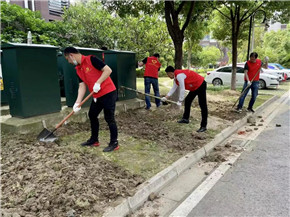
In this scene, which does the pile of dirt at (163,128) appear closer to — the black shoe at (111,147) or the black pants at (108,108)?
the black shoe at (111,147)

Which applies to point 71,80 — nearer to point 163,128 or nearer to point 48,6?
point 163,128

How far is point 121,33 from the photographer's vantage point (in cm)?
1533

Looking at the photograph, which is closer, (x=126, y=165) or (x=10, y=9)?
(x=126, y=165)

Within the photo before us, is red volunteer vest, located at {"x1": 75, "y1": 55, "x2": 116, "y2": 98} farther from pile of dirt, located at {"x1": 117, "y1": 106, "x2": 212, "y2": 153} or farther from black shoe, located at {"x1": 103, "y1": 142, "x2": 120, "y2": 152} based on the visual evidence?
pile of dirt, located at {"x1": 117, "y1": 106, "x2": 212, "y2": 153}

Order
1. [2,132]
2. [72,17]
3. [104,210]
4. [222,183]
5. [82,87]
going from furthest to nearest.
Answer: [72,17] < [2,132] < [82,87] < [222,183] < [104,210]

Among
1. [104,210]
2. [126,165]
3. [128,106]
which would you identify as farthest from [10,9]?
[104,210]

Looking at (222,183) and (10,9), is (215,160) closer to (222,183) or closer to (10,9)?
(222,183)

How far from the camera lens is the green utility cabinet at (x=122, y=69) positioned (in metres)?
7.00

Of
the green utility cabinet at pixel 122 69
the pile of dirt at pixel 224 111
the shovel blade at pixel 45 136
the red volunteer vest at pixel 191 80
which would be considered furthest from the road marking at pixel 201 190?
the green utility cabinet at pixel 122 69

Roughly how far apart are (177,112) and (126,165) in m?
3.79

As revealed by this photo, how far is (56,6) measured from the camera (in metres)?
22.7

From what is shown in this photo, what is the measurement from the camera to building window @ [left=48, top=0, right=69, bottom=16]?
21.8 metres

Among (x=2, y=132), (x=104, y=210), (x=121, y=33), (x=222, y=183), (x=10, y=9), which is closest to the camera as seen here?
(x=104, y=210)

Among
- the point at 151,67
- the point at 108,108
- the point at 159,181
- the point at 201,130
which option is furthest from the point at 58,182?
the point at 151,67
